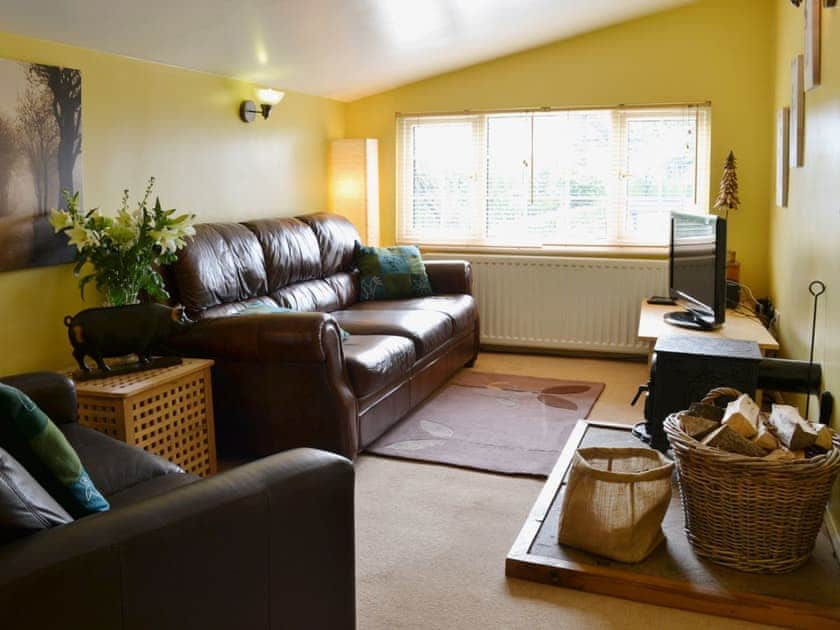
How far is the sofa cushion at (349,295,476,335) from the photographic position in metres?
4.78

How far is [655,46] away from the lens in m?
5.27

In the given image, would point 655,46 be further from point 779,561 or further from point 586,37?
point 779,561

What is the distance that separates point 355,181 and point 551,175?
1385 millimetres

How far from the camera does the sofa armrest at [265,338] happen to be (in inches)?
130

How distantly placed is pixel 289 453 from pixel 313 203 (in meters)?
3.96

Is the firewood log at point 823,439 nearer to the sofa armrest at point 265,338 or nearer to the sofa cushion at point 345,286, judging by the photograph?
the sofa armrest at point 265,338

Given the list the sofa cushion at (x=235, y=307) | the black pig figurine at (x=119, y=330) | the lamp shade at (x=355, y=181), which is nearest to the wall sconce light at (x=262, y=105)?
the lamp shade at (x=355, y=181)

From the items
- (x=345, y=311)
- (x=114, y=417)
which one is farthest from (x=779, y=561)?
(x=345, y=311)

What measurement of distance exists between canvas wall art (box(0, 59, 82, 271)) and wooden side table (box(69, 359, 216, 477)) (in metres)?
0.68

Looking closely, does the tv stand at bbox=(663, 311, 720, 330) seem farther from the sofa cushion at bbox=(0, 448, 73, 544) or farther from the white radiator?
the sofa cushion at bbox=(0, 448, 73, 544)

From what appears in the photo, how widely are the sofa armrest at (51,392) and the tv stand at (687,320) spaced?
9.23 ft

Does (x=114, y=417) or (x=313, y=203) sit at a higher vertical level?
(x=313, y=203)

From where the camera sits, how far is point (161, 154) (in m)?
3.97

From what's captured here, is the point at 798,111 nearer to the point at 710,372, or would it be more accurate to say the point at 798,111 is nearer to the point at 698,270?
the point at 698,270
